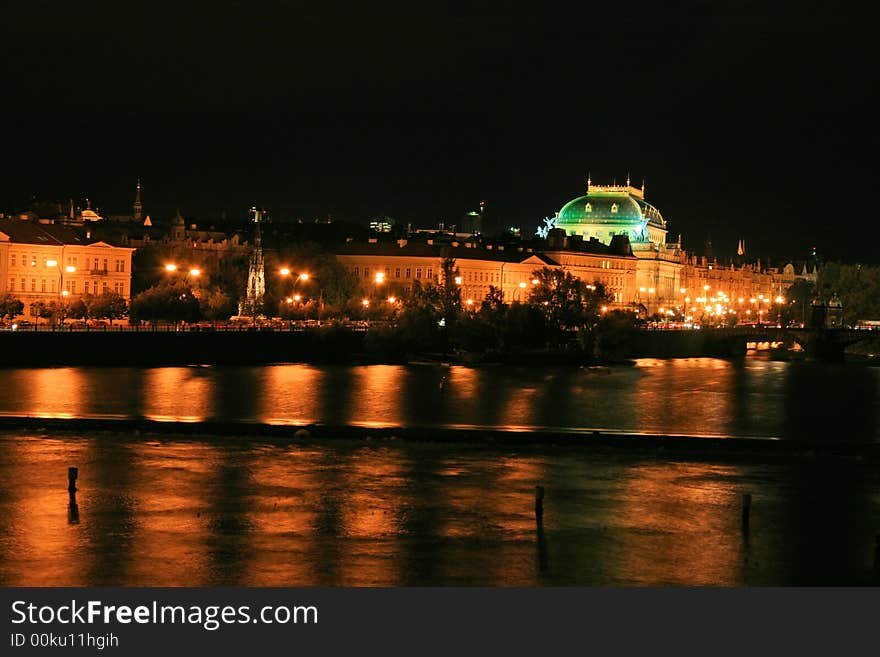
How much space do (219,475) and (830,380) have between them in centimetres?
4223

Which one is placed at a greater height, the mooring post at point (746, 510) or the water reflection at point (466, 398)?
the water reflection at point (466, 398)

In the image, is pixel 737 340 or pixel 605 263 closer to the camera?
pixel 737 340

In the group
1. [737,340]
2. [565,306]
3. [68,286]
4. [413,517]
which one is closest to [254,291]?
[68,286]

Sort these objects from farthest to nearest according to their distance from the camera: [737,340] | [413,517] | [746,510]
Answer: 1. [737,340]
2. [413,517]
3. [746,510]

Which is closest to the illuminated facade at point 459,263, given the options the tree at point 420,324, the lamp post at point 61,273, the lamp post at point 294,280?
the lamp post at point 294,280

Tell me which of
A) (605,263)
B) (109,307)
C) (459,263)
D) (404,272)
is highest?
(605,263)

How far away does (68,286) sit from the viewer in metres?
90.0

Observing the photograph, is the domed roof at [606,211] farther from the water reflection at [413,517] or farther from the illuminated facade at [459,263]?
the water reflection at [413,517]

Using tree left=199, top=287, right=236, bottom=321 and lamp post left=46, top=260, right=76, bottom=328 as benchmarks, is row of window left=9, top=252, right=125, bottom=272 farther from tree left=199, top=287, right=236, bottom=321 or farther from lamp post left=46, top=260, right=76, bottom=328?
tree left=199, top=287, right=236, bottom=321

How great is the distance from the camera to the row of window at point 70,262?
3410 inches

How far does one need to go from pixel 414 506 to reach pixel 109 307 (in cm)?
5420

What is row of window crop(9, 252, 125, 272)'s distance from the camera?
86.6 meters

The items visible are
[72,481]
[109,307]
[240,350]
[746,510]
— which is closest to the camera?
[746,510]

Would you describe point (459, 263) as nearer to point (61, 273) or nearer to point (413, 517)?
point (61, 273)
